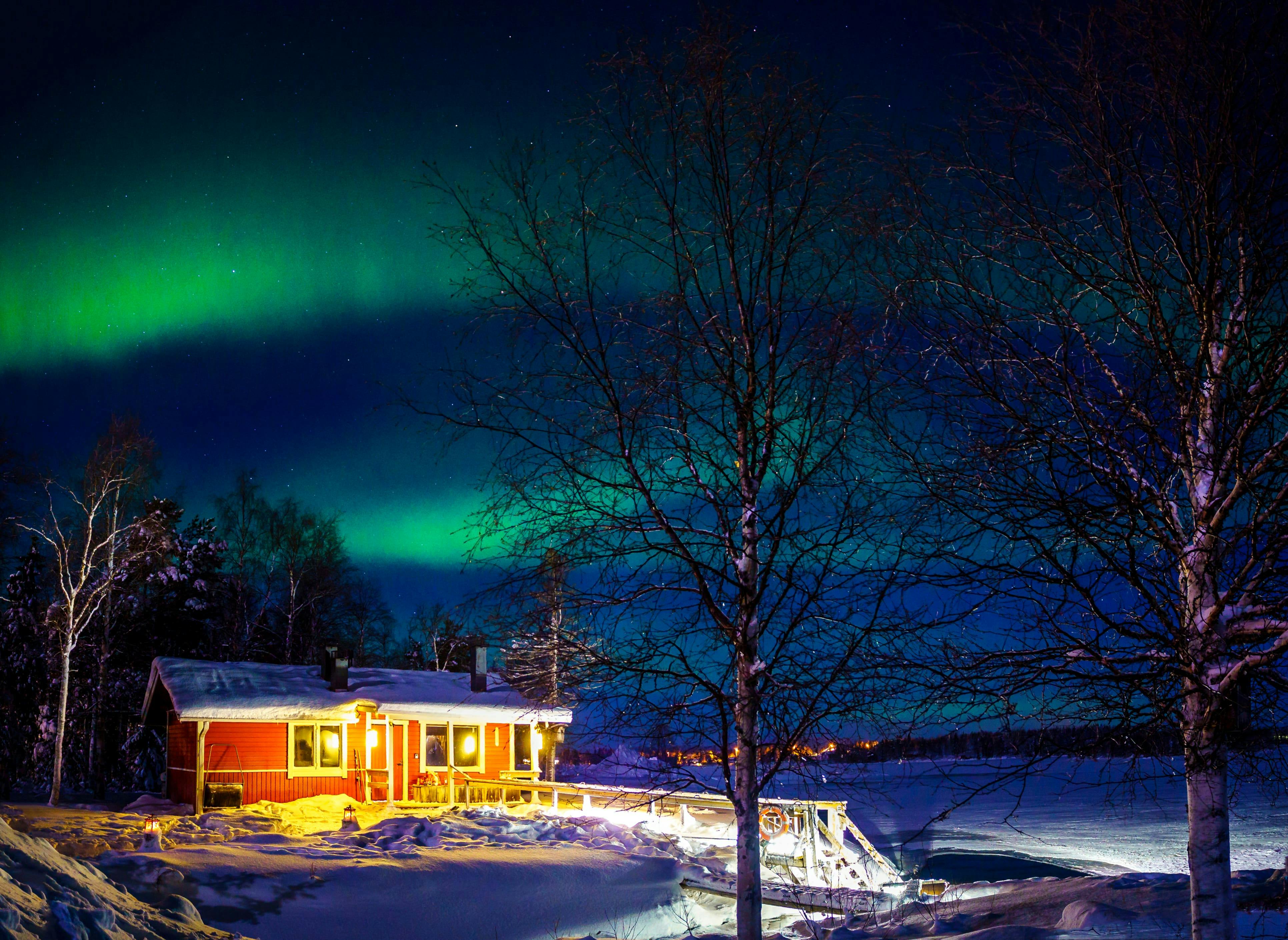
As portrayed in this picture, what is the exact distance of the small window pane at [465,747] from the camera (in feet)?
97.5

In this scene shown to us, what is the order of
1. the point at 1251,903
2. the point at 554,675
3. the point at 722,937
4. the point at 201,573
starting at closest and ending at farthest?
1. the point at 554,675
2. the point at 1251,903
3. the point at 722,937
4. the point at 201,573

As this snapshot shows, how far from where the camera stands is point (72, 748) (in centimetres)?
3609

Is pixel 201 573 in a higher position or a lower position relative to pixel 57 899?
Answer: higher

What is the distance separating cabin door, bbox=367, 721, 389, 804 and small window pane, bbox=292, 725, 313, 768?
1.55 meters

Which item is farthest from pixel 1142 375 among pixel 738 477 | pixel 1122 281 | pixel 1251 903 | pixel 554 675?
pixel 1251 903

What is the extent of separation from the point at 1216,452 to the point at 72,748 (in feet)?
133

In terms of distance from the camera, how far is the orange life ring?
18.9 metres

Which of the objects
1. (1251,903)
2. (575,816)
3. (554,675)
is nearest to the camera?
(554,675)

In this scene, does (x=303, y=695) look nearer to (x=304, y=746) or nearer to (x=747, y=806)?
(x=304, y=746)

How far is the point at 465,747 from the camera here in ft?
97.7

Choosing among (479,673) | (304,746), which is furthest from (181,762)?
(479,673)

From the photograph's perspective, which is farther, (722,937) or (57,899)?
(722,937)

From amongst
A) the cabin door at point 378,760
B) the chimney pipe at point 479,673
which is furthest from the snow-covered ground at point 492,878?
the chimney pipe at point 479,673

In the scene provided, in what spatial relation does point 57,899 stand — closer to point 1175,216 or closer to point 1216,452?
point 1216,452
